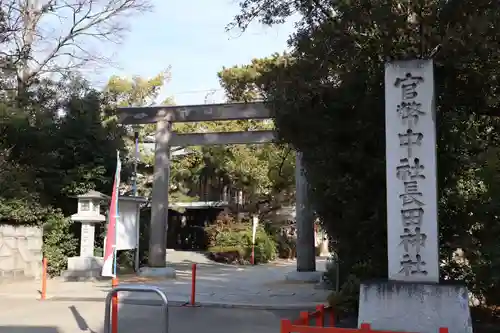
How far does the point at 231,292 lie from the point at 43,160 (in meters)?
8.86

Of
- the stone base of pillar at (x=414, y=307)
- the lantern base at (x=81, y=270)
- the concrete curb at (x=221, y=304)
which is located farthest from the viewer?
the lantern base at (x=81, y=270)

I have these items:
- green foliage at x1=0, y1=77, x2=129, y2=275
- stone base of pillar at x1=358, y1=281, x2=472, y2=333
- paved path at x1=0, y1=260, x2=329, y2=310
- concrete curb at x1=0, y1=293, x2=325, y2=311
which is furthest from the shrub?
stone base of pillar at x1=358, y1=281, x2=472, y2=333

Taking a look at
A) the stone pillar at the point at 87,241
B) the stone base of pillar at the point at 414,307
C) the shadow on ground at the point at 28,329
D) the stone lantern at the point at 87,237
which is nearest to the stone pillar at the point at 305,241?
the stone lantern at the point at 87,237

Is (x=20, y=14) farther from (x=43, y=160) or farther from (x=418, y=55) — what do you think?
(x=418, y=55)

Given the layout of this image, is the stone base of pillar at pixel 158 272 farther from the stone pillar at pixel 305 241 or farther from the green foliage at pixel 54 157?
the stone pillar at pixel 305 241

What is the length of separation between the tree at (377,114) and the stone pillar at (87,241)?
33.3 ft

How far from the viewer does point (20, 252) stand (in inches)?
634

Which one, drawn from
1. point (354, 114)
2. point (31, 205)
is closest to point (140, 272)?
point (31, 205)

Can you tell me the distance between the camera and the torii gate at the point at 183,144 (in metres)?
16.3

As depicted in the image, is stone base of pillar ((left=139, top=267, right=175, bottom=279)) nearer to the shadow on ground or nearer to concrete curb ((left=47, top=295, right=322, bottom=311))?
concrete curb ((left=47, top=295, right=322, bottom=311))

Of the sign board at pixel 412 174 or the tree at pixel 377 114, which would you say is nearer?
the sign board at pixel 412 174

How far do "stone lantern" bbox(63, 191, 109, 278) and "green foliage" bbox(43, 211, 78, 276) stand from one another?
2.00 ft

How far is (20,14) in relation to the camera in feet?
58.6

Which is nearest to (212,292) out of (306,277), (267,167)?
(306,277)
